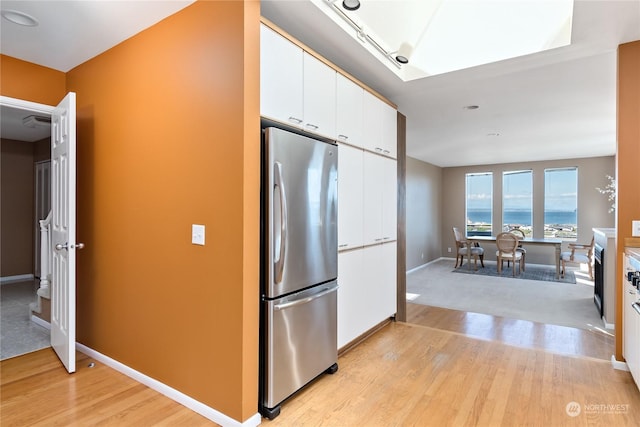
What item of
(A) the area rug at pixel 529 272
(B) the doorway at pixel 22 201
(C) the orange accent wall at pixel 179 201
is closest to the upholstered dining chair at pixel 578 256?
(A) the area rug at pixel 529 272

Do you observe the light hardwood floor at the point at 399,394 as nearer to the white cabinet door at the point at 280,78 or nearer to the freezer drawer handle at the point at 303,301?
the freezer drawer handle at the point at 303,301

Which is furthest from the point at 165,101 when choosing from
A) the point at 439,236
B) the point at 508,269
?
the point at 439,236

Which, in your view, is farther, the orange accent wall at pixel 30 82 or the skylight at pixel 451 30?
the orange accent wall at pixel 30 82

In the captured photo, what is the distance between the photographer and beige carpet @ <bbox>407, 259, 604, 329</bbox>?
4516 millimetres

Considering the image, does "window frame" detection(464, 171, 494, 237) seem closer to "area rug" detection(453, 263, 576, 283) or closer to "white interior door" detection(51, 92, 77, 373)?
"area rug" detection(453, 263, 576, 283)

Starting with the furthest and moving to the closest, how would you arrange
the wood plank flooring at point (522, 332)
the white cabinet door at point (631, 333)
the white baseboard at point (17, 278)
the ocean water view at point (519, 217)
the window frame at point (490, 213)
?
the window frame at point (490, 213), the ocean water view at point (519, 217), the white baseboard at point (17, 278), the wood plank flooring at point (522, 332), the white cabinet door at point (631, 333)

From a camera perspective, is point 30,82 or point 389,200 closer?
point 30,82

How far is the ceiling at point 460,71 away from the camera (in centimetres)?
218

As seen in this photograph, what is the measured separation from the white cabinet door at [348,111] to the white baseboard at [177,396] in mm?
2052

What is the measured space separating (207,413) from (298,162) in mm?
1620

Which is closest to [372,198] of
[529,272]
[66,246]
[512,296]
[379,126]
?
[379,126]

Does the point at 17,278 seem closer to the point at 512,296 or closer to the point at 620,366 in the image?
the point at 620,366

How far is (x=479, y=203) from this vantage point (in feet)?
31.8

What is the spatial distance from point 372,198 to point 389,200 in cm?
43
